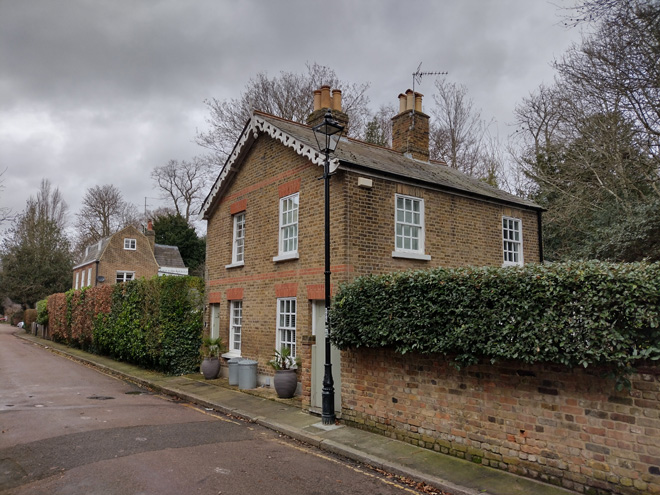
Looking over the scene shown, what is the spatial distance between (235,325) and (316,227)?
5.24 m

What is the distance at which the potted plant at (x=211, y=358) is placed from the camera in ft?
47.5

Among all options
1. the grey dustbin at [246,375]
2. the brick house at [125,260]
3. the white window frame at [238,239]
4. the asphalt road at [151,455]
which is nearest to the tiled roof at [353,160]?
the white window frame at [238,239]

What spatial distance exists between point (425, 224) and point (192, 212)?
3952 cm

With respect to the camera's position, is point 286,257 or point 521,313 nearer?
point 521,313

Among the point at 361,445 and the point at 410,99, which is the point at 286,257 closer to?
the point at 361,445

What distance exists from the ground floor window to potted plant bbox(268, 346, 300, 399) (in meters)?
0.60

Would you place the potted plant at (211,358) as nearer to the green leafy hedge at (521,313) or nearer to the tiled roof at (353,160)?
the tiled roof at (353,160)

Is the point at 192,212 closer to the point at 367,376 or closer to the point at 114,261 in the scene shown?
the point at 114,261

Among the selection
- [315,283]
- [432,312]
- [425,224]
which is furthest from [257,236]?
[432,312]

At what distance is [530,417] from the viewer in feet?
19.7

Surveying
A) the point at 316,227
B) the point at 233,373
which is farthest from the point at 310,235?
the point at 233,373

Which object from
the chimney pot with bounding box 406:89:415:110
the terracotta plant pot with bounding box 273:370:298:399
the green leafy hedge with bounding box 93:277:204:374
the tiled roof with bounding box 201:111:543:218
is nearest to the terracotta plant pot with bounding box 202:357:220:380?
the green leafy hedge with bounding box 93:277:204:374

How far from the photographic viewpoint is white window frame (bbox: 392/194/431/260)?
11.7 m

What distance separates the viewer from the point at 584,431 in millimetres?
5488
